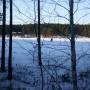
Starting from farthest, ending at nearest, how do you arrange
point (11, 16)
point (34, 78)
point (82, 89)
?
point (11, 16)
point (34, 78)
point (82, 89)

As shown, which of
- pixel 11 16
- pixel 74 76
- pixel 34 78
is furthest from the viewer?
pixel 11 16

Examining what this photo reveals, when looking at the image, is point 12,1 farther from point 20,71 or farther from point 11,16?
point 20,71

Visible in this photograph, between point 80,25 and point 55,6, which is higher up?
point 55,6

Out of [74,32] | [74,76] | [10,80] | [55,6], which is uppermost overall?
[55,6]

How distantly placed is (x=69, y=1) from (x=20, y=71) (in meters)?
9.35

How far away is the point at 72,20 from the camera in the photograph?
23.1ft

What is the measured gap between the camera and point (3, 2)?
52.0ft

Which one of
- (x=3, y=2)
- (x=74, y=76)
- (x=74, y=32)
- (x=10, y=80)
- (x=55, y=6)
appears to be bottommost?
(x=10, y=80)

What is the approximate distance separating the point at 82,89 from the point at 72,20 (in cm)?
416

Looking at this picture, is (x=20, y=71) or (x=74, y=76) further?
(x=20, y=71)

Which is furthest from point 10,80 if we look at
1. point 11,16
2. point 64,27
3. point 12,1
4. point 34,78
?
point 64,27

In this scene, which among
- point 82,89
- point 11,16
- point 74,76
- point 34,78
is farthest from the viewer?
point 11,16

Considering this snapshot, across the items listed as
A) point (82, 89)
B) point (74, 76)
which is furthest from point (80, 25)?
point (82, 89)

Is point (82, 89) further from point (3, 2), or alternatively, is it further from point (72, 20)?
point (3, 2)
